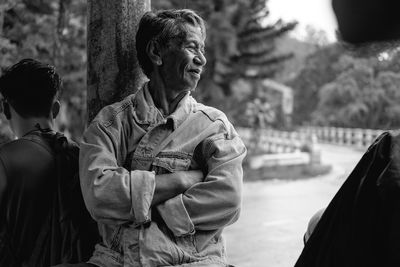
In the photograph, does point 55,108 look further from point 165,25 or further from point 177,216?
point 177,216

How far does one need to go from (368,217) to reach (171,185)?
668 mm

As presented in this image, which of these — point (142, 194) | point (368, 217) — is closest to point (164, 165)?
point (142, 194)

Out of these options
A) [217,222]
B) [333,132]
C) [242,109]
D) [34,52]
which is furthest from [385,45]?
[333,132]

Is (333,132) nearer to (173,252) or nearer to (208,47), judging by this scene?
(208,47)

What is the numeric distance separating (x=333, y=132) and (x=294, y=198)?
12.9 m

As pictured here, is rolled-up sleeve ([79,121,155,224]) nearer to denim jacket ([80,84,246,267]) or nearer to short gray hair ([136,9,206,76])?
denim jacket ([80,84,246,267])

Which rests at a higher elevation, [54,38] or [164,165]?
[54,38]

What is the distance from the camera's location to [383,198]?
843 mm

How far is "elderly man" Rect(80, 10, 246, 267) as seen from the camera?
54.9 inches

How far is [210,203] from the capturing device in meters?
1.39

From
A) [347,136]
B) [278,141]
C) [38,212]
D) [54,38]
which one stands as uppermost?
[54,38]

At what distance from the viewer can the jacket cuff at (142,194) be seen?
138 cm

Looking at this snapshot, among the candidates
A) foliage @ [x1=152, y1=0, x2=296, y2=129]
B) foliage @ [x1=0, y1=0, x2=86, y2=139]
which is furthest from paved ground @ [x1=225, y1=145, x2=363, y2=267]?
foliage @ [x1=0, y1=0, x2=86, y2=139]

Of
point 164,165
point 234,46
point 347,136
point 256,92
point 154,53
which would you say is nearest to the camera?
point 164,165
